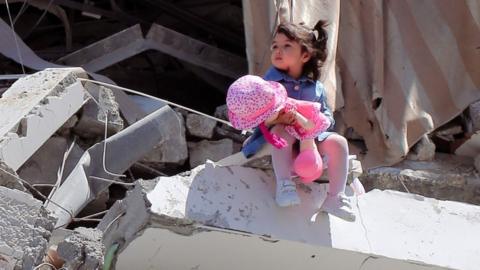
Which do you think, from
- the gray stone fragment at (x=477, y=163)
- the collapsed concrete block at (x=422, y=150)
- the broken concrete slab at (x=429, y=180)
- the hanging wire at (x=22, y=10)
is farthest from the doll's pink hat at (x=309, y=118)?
the hanging wire at (x=22, y=10)

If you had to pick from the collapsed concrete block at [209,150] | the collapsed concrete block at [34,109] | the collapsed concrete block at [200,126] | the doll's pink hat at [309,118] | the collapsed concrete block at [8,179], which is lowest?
the collapsed concrete block at [209,150]

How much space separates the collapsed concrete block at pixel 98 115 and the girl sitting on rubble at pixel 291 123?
5.60 ft

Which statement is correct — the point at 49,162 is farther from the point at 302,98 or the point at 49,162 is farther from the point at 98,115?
the point at 302,98

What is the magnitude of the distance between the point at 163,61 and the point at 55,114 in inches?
105

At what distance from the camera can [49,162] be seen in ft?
15.7

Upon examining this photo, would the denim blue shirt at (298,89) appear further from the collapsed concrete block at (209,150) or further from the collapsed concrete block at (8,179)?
the collapsed concrete block at (209,150)

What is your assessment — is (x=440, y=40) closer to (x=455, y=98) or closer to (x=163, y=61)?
(x=455, y=98)

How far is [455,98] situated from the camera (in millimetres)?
6160

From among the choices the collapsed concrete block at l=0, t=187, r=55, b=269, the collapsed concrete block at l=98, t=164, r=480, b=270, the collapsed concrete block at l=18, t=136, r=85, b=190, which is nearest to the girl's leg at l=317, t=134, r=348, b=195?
the collapsed concrete block at l=98, t=164, r=480, b=270

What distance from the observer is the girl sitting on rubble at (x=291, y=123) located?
3.38 metres

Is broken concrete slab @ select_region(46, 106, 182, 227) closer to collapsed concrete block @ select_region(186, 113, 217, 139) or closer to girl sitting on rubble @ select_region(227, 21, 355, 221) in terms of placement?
collapsed concrete block @ select_region(186, 113, 217, 139)

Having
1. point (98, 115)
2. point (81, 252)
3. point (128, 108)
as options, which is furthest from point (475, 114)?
point (81, 252)

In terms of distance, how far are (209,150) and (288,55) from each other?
8.93ft

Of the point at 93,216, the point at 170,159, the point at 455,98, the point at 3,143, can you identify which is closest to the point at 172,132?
the point at 170,159
